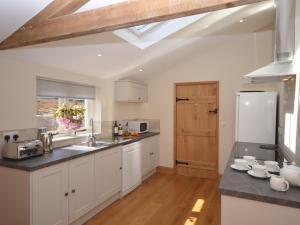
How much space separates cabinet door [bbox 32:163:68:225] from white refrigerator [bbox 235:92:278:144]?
103 inches

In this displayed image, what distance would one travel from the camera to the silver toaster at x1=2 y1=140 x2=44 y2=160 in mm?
2176

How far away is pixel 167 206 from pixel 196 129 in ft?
5.84

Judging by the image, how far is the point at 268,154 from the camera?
260 centimetres

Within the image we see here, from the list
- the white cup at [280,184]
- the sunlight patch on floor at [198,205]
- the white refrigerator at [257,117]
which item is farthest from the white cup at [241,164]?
the white refrigerator at [257,117]

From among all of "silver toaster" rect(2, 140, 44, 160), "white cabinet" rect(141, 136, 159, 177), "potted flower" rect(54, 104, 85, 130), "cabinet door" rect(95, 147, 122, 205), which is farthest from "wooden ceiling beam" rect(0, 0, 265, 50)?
"white cabinet" rect(141, 136, 159, 177)

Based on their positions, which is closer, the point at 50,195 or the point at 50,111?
the point at 50,195

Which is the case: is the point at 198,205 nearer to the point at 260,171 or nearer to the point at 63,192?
the point at 260,171

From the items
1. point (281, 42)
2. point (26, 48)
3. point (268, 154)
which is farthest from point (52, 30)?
point (268, 154)

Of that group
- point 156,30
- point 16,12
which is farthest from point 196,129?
point 16,12

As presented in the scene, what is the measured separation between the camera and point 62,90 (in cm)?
305

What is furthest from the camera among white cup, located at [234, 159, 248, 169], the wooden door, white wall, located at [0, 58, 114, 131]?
the wooden door

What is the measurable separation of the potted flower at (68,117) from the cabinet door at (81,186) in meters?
0.71

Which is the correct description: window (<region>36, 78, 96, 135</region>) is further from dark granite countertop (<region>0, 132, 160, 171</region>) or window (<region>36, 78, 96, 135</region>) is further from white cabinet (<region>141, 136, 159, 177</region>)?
white cabinet (<region>141, 136, 159, 177</region>)

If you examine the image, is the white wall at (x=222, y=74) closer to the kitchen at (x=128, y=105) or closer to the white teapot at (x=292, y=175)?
the kitchen at (x=128, y=105)
